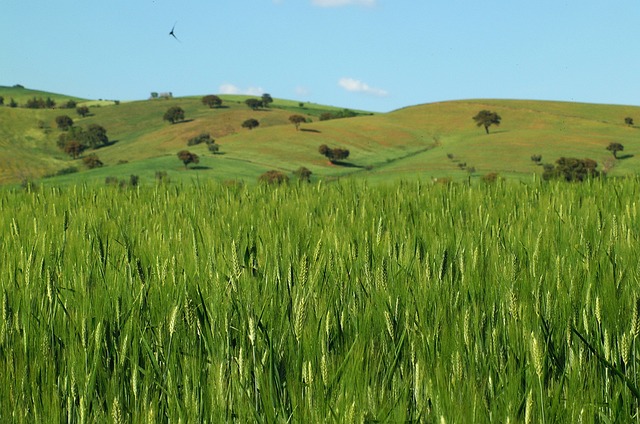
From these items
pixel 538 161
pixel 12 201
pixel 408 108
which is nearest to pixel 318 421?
pixel 12 201

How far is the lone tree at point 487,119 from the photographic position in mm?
78625

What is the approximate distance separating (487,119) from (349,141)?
56.6 feet

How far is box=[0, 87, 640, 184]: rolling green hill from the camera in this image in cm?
5784

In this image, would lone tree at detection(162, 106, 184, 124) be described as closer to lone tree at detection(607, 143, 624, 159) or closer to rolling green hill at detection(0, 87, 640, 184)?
rolling green hill at detection(0, 87, 640, 184)

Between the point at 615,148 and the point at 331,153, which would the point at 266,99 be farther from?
the point at 615,148

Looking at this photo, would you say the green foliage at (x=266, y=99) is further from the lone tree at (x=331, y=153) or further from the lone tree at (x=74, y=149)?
the lone tree at (x=331, y=153)

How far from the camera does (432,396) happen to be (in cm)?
152

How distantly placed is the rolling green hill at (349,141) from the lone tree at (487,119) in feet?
2.86

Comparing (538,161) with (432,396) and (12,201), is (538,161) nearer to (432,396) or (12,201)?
(12,201)

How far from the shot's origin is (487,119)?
7912cm

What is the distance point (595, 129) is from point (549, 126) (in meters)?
5.49

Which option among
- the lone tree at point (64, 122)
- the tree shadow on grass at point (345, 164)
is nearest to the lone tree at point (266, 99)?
the lone tree at point (64, 122)

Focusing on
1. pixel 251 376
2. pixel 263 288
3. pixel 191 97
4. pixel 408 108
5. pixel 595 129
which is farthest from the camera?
pixel 191 97

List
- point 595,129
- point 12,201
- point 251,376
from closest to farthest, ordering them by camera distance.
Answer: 1. point 251,376
2. point 12,201
3. point 595,129
